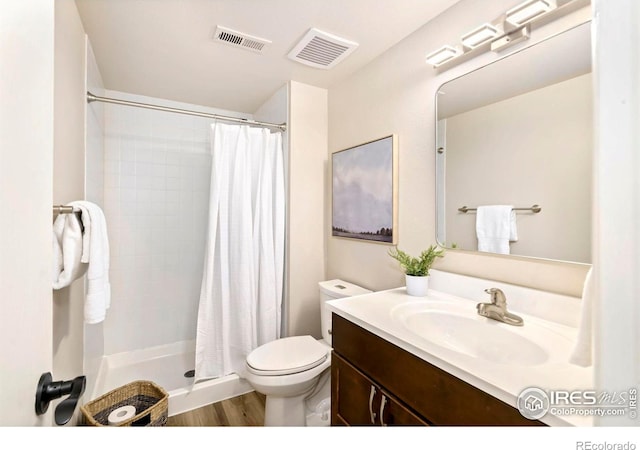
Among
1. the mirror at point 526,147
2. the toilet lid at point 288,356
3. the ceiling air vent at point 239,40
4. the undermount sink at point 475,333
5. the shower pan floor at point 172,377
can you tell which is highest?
the ceiling air vent at point 239,40

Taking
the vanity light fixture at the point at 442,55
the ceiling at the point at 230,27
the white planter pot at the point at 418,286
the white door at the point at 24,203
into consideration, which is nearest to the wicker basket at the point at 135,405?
the white door at the point at 24,203

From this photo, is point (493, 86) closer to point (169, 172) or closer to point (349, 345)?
point (349, 345)

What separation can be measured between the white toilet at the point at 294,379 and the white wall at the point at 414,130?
15.2 inches

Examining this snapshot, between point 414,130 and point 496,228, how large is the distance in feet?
2.22

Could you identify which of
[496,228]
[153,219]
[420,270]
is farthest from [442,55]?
[153,219]

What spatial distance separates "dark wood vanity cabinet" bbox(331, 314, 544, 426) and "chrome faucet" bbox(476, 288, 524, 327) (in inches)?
15.9

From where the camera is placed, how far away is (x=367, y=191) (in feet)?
5.93

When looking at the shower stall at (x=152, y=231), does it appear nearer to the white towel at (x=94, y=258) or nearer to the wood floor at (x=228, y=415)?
the wood floor at (x=228, y=415)

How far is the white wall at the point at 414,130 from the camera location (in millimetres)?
1065

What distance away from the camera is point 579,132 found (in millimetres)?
919

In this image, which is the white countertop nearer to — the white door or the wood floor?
the white door

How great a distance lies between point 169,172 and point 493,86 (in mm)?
2530

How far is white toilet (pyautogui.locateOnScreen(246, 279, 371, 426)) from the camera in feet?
4.80
